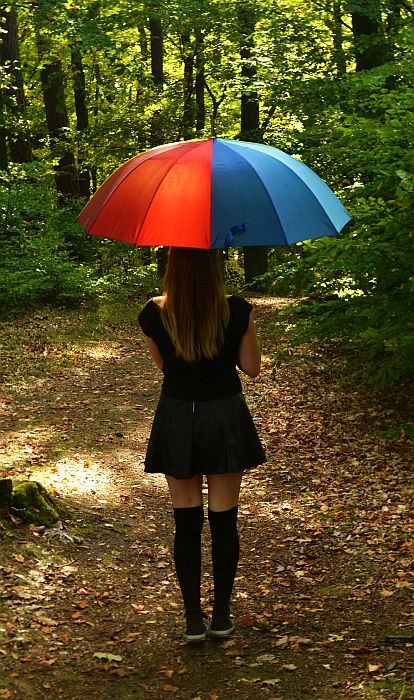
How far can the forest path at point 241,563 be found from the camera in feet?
12.5

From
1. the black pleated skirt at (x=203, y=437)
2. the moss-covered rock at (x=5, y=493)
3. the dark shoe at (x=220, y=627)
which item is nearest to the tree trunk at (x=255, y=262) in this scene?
the moss-covered rock at (x=5, y=493)

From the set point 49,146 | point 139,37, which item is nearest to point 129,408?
point 49,146

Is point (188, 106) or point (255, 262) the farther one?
point (255, 262)

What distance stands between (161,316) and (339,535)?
284 centimetres

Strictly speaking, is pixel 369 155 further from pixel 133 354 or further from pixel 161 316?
pixel 133 354

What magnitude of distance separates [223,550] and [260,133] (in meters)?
14.2

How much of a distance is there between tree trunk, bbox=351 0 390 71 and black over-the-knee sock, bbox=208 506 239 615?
9.48m

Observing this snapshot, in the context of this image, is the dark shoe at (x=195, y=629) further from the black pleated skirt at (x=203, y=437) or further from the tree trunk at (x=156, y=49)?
the tree trunk at (x=156, y=49)

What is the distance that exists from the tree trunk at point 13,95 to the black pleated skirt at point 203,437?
13560 millimetres

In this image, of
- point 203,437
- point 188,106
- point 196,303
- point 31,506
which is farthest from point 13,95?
point 203,437

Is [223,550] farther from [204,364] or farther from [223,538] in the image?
[204,364]

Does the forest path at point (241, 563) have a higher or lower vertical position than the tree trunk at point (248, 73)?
lower

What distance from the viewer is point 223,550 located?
4047mm

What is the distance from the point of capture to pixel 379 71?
927cm
